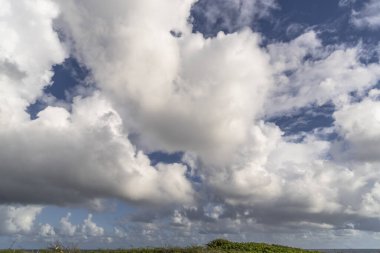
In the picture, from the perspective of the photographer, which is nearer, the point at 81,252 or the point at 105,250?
the point at 81,252

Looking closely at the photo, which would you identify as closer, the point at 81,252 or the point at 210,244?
the point at 81,252

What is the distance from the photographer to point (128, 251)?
45.8 metres

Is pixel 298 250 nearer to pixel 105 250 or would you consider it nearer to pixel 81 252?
pixel 105 250

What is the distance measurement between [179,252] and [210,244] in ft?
33.1

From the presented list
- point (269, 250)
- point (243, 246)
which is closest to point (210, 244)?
point (243, 246)

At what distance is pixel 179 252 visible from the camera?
4316 cm

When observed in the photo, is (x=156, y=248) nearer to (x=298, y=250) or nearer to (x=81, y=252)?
(x=81, y=252)

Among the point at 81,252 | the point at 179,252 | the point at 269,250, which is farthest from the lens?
the point at 269,250

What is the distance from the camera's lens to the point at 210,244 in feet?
172

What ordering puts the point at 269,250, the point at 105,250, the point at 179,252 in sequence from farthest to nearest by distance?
the point at 269,250 → the point at 105,250 → the point at 179,252

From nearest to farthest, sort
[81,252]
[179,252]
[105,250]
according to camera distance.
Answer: [81,252] < [179,252] < [105,250]

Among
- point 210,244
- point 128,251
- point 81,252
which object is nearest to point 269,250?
point 210,244

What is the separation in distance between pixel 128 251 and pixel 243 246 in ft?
48.5

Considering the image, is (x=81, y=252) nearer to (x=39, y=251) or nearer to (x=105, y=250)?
(x=39, y=251)
